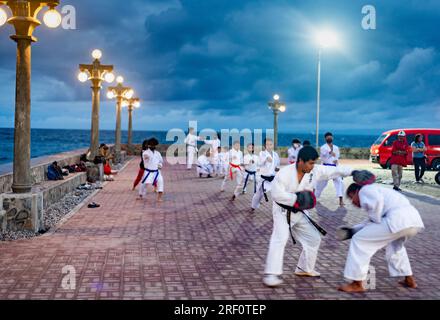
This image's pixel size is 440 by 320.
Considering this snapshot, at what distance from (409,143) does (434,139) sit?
1.30 metres

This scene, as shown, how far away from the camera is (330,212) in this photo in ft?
37.3

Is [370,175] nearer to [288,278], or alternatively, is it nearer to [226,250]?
[288,278]

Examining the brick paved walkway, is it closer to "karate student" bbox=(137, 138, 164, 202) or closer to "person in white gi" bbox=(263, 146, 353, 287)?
"person in white gi" bbox=(263, 146, 353, 287)

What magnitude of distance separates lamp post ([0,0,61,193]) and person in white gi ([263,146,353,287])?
4.92m

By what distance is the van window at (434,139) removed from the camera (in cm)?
2461

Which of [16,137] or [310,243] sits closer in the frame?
[310,243]

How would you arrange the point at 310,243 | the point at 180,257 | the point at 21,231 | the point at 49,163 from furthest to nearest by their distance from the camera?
the point at 49,163
the point at 21,231
the point at 180,257
the point at 310,243

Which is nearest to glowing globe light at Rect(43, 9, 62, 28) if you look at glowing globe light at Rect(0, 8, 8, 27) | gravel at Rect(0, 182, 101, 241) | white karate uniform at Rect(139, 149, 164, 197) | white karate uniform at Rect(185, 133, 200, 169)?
glowing globe light at Rect(0, 8, 8, 27)

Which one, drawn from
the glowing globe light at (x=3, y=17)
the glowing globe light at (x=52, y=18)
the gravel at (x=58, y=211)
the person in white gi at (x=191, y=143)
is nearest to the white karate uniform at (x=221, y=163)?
the person in white gi at (x=191, y=143)

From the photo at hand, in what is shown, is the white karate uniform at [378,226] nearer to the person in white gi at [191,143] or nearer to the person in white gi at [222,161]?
the person in white gi at [222,161]

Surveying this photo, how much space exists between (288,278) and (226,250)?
5.43ft

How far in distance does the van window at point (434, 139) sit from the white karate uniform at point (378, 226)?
20.8m

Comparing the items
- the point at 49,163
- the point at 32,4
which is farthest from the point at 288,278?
the point at 49,163
